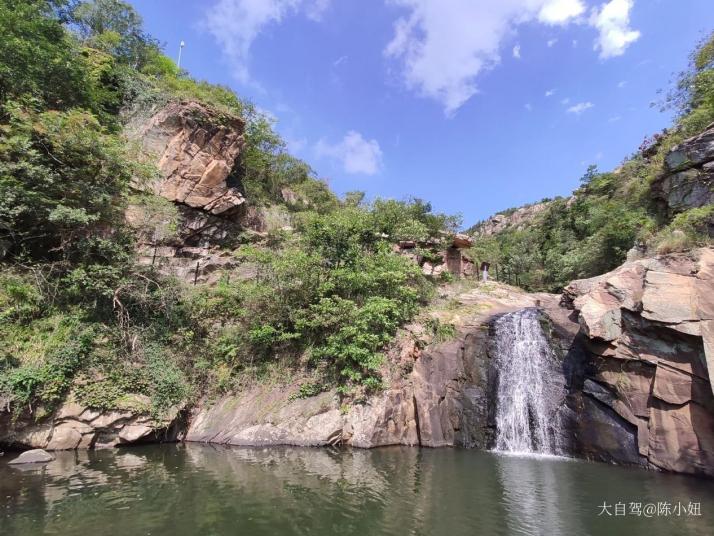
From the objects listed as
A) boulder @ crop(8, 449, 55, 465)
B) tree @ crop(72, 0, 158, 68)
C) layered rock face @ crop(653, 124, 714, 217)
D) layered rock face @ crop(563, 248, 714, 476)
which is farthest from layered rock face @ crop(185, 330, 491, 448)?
tree @ crop(72, 0, 158, 68)

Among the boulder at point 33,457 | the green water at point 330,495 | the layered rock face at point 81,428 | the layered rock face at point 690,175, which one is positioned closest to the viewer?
the green water at point 330,495

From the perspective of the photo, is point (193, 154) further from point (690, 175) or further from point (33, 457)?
point (690, 175)

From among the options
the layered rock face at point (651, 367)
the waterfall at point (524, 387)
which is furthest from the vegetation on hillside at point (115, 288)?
the layered rock face at point (651, 367)

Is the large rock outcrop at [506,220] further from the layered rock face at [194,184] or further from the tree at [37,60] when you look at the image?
the tree at [37,60]

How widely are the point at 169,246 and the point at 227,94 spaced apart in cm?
1443

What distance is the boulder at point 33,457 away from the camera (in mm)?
10516

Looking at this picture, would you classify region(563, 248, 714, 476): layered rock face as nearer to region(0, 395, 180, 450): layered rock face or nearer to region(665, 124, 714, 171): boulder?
region(665, 124, 714, 171): boulder

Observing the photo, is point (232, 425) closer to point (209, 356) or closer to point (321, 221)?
point (209, 356)

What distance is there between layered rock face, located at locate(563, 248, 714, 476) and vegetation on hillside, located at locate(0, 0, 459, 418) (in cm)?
747

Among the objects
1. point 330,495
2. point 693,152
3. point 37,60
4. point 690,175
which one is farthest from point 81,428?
point 693,152

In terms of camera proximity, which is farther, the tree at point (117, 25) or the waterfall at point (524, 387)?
the tree at point (117, 25)

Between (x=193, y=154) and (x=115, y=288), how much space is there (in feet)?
33.8

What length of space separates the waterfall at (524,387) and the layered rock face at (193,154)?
17.5m

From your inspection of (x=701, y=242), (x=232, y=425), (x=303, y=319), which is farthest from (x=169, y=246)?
(x=701, y=242)
